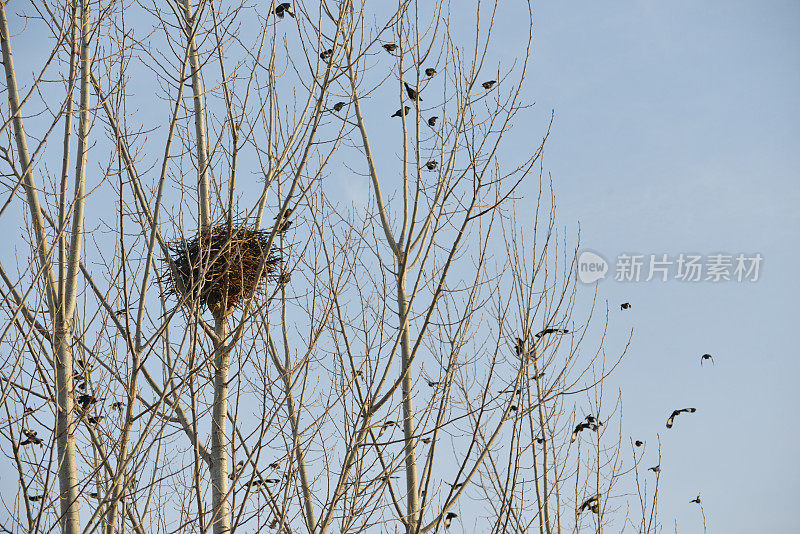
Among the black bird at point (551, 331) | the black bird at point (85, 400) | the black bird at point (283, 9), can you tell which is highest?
the black bird at point (283, 9)

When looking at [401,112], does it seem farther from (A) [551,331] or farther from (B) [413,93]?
(A) [551,331]

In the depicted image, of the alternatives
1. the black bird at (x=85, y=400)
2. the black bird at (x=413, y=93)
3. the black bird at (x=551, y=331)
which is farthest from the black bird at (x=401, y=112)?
the black bird at (x=85, y=400)

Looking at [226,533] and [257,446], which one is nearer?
[257,446]

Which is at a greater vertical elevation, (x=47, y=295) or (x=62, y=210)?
(x=62, y=210)

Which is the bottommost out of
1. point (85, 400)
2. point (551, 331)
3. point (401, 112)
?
point (85, 400)

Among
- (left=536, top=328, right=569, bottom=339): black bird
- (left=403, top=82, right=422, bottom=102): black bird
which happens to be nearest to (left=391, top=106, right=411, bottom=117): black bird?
(left=403, top=82, right=422, bottom=102): black bird

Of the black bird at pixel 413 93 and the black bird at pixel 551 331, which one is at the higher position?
the black bird at pixel 413 93

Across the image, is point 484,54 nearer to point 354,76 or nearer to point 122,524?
point 354,76

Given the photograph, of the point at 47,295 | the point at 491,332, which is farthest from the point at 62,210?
the point at 491,332

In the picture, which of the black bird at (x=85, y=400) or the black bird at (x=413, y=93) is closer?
the black bird at (x=85, y=400)

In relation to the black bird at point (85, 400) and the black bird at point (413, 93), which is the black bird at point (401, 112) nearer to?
the black bird at point (413, 93)

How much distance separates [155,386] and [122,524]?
99cm

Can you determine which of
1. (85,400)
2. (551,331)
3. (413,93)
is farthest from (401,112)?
(85,400)

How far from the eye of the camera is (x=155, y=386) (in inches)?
135
